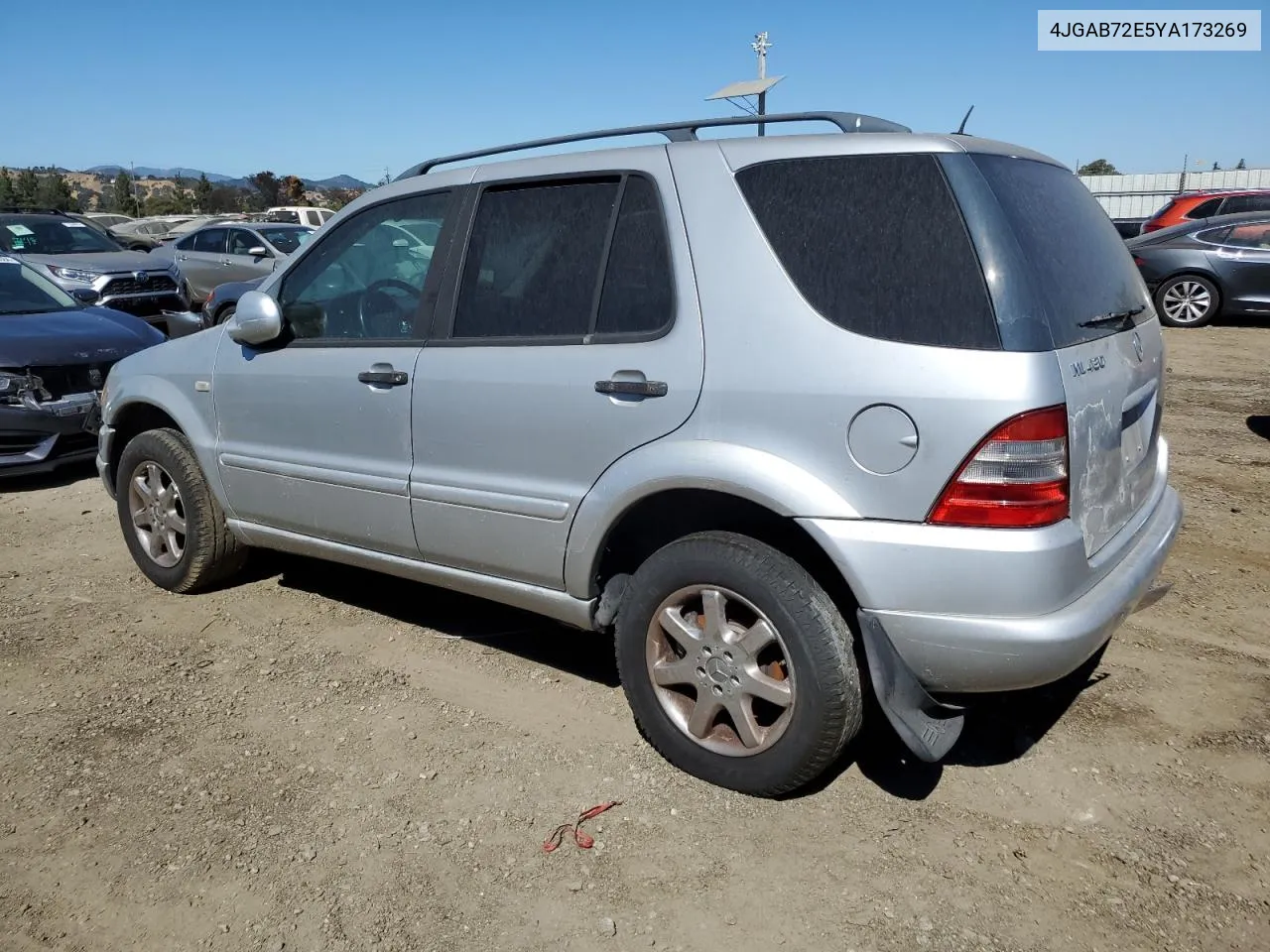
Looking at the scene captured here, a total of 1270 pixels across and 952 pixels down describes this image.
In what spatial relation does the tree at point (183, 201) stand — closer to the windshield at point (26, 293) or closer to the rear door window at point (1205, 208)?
the windshield at point (26, 293)

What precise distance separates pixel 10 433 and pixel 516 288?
499 centimetres

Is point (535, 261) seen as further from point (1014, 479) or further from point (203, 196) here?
point (203, 196)

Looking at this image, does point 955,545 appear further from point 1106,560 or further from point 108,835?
point 108,835

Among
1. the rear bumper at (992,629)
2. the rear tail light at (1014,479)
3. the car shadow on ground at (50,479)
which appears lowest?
the car shadow on ground at (50,479)

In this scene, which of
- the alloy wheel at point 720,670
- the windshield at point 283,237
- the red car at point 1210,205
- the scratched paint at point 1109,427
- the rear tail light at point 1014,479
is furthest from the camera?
the red car at point 1210,205

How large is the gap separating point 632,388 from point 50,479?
5.99 metres

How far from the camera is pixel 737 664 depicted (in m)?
2.93

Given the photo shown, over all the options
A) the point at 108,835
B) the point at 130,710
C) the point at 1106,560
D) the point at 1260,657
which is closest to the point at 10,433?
the point at 130,710

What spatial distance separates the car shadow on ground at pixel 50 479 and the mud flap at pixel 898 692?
6.00 m

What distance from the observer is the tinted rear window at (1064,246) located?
262cm

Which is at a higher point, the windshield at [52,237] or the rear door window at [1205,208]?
the windshield at [52,237]

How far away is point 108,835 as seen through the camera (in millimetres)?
2932

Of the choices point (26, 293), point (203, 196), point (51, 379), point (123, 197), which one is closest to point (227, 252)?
point (26, 293)

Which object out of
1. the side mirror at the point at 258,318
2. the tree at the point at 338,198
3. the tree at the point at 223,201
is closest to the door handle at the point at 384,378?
the side mirror at the point at 258,318
